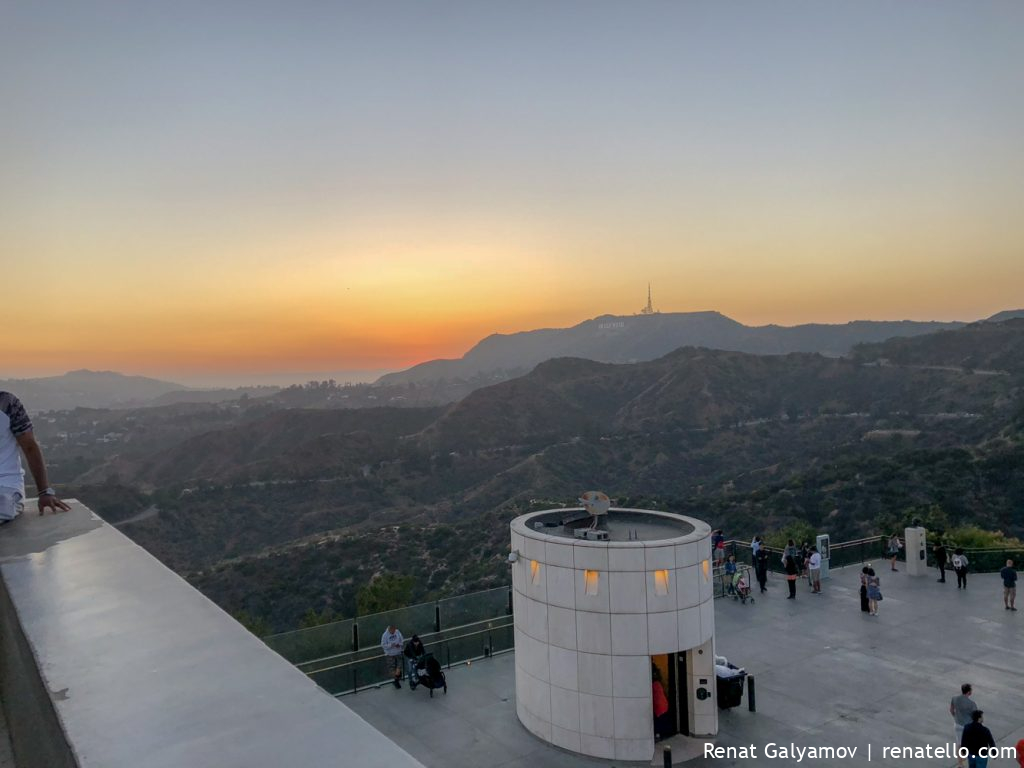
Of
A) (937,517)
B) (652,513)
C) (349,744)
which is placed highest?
(349,744)

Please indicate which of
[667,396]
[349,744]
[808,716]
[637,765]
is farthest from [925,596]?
[667,396]

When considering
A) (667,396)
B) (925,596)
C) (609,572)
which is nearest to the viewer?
(609,572)

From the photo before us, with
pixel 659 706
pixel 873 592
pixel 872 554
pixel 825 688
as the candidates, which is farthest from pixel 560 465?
pixel 659 706

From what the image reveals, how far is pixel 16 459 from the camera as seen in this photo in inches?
217

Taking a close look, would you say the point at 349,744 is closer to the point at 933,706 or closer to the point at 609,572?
the point at 609,572

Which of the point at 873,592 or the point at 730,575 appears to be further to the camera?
the point at 730,575

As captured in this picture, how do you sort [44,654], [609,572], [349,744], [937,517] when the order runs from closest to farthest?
[349,744], [44,654], [609,572], [937,517]

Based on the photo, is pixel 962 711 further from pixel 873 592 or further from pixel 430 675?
pixel 430 675

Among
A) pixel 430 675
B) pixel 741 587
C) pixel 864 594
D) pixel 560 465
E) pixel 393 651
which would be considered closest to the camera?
pixel 430 675

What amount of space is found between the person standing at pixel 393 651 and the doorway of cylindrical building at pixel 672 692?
215 inches

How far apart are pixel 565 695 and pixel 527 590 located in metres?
1.86

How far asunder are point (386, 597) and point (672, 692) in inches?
690

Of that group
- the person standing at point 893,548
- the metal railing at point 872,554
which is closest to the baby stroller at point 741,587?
the metal railing at point 872,554

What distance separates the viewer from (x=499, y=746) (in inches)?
477
